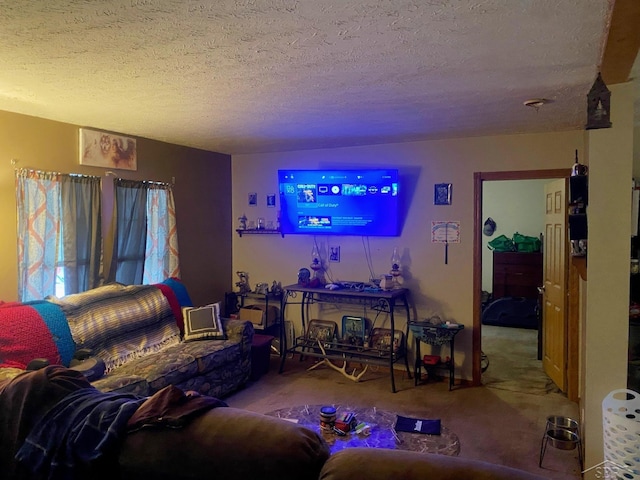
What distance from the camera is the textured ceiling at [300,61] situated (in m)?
1.78

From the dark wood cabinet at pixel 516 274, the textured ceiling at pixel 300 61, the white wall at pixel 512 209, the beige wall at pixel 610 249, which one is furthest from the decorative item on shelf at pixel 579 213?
the white wall at pixel 512 209

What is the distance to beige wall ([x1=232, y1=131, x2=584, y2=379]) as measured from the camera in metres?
4.39

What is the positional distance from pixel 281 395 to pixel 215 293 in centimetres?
173

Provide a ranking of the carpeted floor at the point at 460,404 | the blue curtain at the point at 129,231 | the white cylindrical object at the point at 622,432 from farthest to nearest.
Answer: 1. the blue curtain at the point at 129,231
2. the carpeted floor at the point at 460,404
3. the white cylindrical object at the point at 622,432

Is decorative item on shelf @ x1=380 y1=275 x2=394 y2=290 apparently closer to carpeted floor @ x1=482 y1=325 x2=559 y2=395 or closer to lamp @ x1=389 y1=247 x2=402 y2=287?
lamp @ x1=389 y1=247 x2=402 y2=287

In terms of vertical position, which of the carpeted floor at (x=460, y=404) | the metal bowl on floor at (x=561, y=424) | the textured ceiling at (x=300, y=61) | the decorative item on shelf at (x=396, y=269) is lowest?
the carpeted floor at (x=460, y=404)

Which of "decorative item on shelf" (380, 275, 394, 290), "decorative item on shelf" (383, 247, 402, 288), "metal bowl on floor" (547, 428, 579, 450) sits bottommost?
"metal bowl on floor" (547, 428, 579, 450)

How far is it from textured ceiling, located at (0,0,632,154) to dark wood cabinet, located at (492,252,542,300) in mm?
3642

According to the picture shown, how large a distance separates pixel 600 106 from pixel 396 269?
2818 millimetres

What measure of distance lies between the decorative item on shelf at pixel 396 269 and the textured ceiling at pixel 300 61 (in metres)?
1.48

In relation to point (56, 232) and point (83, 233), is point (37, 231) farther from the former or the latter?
point (83, 233)

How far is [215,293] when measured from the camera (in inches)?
219

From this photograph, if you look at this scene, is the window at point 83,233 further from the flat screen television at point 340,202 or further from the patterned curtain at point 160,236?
the flat screen television at point 340,202

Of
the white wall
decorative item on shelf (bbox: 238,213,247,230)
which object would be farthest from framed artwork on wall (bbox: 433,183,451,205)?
the white wall
